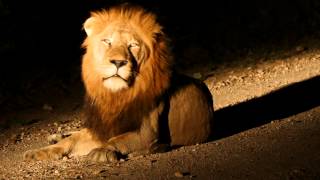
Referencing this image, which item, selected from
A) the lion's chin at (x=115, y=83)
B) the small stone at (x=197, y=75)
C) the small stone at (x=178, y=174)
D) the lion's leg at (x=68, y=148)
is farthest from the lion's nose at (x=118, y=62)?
the small stone at (x=197, y=75)

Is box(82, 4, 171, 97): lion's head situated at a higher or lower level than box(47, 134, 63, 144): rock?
higher

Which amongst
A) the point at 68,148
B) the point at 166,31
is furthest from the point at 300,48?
the point at 68,148

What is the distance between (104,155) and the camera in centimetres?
614

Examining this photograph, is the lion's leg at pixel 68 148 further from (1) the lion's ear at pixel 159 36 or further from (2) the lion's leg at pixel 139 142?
(1) the lion's ear at pixel 159 36

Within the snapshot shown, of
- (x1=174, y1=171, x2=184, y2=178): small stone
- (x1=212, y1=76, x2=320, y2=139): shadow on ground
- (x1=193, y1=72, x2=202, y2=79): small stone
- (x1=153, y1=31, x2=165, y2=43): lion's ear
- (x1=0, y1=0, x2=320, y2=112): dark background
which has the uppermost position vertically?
(x1=153, y1=31, x2=165, y2=43): lion's ear

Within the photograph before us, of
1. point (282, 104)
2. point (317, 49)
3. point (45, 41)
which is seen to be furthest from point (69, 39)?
point (282, 104)

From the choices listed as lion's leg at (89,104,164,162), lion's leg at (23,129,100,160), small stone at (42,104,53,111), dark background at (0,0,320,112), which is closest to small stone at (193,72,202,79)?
dark background at (0,0,320,112)

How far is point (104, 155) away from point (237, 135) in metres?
1.46

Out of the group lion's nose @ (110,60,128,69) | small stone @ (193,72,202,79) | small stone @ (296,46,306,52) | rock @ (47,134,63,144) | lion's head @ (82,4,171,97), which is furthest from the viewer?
small stone @ (296,46,306,52)

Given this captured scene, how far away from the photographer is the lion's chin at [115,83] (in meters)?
6.20

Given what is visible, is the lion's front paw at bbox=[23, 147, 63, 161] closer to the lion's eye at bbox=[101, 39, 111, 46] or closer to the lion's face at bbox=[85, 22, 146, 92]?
the lion's face at bbox=[85, 22, 146, 92]

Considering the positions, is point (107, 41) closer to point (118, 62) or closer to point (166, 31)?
point (118, 62)

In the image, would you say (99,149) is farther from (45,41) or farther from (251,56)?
(45,41)

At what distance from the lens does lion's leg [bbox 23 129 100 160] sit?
265 inches
